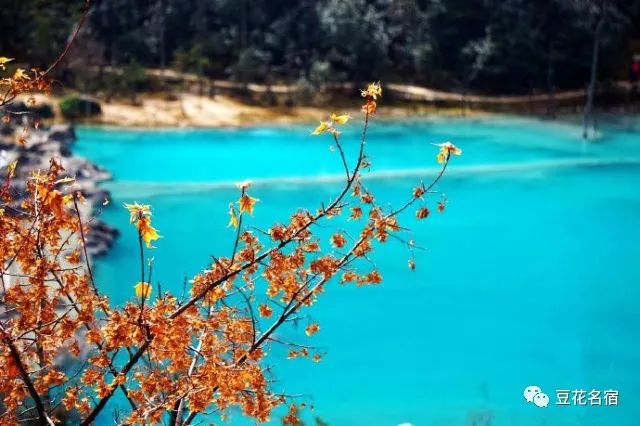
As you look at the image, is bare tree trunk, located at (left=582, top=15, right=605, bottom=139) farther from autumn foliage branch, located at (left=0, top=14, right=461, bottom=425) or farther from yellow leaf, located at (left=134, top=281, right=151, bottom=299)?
yellow leaf, located at (left=134, top=281, right=151, bottom=299)

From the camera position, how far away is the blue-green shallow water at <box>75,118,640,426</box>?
8.10 metres

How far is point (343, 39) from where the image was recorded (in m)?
24.2

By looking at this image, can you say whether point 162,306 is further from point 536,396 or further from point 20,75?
point 536,396

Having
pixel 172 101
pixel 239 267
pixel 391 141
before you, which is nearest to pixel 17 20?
pixel 172 101

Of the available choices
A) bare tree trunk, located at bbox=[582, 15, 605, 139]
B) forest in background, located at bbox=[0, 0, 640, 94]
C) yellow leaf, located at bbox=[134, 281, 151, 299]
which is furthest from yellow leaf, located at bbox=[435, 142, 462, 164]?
forest in background, located at bbox=[0, 0, 640, 94]

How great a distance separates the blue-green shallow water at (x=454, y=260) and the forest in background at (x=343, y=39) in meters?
4.72

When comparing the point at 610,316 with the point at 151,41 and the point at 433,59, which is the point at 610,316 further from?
the point at 151,41

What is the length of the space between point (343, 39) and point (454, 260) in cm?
1416

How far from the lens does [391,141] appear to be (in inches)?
786

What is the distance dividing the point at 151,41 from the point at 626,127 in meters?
15.9

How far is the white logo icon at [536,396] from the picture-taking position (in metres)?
7.70

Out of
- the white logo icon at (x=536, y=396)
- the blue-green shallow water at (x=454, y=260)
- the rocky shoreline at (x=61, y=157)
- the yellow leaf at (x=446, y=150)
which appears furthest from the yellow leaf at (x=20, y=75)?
the rocky shoreline at (x=61, y=157)

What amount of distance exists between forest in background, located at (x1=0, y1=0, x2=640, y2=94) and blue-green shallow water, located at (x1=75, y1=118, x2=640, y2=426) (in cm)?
472

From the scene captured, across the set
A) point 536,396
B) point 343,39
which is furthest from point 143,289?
point 343,39
